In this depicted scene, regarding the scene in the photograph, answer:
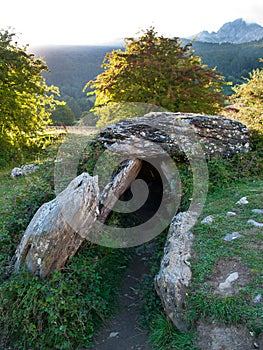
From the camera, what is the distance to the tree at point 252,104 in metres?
8.39

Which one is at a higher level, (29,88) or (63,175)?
(29,88)

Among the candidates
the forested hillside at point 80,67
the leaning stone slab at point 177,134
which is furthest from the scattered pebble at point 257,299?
the forested hillside at point 80,67

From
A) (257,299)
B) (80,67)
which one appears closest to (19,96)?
(257,299)

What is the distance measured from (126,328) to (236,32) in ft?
623

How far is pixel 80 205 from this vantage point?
4.59 meters

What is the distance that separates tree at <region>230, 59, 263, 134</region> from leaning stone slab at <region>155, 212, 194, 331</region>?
14.7ft

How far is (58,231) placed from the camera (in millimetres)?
4418

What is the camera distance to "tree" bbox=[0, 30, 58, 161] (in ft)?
35.0

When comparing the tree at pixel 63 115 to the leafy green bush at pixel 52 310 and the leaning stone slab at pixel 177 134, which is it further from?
the leafy green bush at pixel 52 310

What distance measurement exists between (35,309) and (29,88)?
8.87 meters

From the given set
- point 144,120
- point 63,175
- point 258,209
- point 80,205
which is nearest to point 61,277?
point 80,205

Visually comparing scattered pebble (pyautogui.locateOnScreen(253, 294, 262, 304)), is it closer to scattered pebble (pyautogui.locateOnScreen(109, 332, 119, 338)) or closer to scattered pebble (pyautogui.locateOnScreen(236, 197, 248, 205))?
scattered pebble (pyautogui.locateOnScreen(109, 332, 119, 338))

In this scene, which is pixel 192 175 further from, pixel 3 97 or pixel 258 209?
pixel 3 97

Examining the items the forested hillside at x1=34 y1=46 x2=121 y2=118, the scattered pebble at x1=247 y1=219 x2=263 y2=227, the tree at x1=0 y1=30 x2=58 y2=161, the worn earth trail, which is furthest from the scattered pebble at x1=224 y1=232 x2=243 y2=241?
the forested hillside at x1=34 y1=46 x2=121 y2=118
